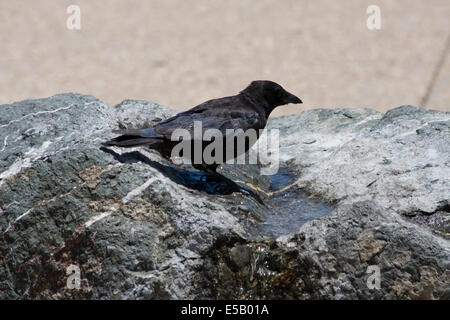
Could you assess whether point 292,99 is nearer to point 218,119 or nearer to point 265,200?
point 218,119

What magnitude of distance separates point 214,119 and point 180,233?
1.37 meters

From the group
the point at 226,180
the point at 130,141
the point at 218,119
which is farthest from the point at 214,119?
the point at 130,141

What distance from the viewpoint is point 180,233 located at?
5.28m

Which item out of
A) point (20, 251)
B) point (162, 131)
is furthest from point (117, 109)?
point (20, 251)

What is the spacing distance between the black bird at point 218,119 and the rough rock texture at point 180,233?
0.17m

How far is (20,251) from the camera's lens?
5387mm

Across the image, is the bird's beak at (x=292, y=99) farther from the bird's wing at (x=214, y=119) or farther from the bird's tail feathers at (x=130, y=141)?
the bird's tail feathers at (x=130, y=141)

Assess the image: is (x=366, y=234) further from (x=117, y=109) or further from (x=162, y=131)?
(x=117, y=109)

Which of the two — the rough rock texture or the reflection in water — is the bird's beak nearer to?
the reflection in water

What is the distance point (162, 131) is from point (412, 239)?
2.28 m

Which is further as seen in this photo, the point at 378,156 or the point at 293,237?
the point at 378,156

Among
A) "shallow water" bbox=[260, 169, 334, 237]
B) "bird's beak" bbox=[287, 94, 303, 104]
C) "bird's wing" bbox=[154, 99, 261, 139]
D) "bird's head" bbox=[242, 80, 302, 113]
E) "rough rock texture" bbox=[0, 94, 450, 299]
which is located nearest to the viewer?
"rough rock texture" bbox=[0, 94, 450, 299]

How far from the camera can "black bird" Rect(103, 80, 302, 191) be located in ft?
19.2

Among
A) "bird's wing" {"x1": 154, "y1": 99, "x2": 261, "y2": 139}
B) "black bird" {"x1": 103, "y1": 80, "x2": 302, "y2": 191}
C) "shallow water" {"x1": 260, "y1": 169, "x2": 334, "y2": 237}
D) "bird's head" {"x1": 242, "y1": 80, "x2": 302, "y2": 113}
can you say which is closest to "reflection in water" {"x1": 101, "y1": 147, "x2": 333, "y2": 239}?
"shallow water" {"x1": 260, "y1": 169, "x2": 334, "y2": 237}
